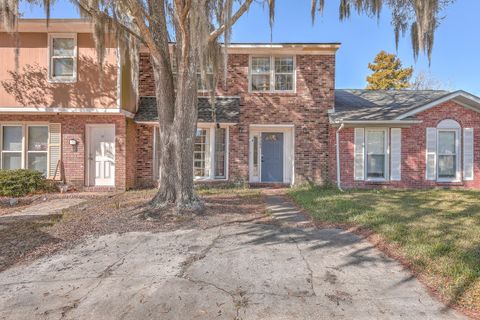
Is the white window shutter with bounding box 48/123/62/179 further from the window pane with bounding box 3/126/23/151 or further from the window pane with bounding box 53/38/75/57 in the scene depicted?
the window pane with bounding box 53/38/75/57

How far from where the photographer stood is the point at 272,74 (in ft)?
37.6

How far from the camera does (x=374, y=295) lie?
122 inches

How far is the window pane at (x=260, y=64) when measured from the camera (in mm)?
11516

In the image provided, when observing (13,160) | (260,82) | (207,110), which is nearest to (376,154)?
(260,82)

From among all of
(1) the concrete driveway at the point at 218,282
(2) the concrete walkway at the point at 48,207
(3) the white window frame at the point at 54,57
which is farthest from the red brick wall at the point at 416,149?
(3) the white window frame at the point at 54,57

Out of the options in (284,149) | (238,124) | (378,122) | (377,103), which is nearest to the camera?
(378,122)

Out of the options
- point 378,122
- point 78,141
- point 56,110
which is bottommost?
point 78,141

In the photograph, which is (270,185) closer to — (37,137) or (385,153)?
(385,153)

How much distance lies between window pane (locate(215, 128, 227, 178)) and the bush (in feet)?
20.0

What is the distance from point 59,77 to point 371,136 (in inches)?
451

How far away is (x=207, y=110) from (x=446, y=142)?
913 centimetres

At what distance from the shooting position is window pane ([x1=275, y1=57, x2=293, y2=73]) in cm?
1149

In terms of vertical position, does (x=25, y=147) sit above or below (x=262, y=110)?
below

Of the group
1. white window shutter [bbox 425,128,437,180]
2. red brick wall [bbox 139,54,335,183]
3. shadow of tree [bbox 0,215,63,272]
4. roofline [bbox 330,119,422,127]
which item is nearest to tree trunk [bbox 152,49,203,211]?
shadow of tree [bbox 0,215,63,272]
